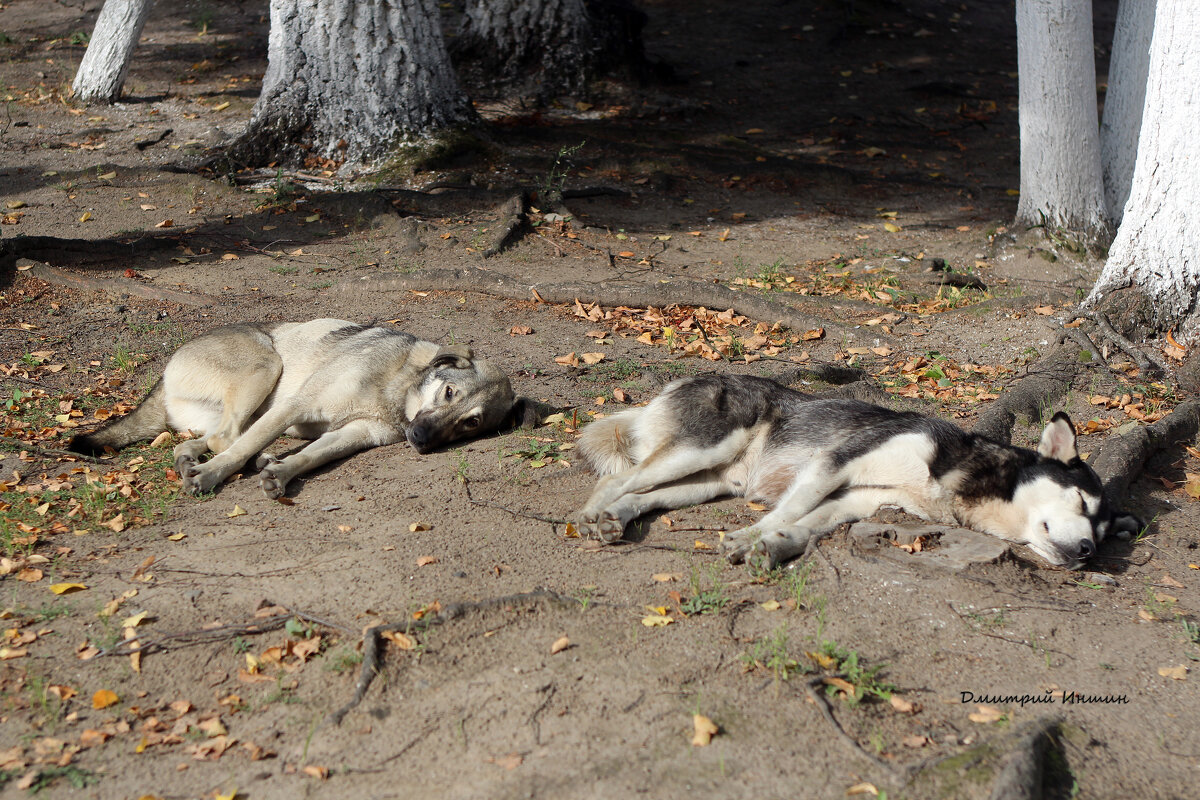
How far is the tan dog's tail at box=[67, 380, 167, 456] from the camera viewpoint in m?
6.21

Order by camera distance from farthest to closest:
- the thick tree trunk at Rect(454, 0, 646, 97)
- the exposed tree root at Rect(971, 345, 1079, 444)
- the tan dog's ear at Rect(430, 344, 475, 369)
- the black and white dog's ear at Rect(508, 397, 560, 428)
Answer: the thick tree trunk at Rect(454, 0, 646, 97) < the black and white dog's ear at Rect(508, 397, 560, 428) < the tan dog's ear at Rect(430, 344, 475, 369) < the exposed tree root at Rect(971, 345, 1079, 444)

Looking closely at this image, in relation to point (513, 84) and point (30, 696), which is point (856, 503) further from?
point (513, 84)

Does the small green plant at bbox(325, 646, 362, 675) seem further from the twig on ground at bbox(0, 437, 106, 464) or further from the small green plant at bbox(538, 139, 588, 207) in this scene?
the small green plant at bbox(538, 139, 588, 207)

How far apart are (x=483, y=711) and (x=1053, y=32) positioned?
28.7ft

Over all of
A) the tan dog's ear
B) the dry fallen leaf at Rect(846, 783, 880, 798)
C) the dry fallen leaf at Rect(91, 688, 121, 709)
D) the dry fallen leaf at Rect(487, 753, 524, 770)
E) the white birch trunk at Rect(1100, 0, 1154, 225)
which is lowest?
the dry fallen leaf at Rect(846, 783, 880, 798)

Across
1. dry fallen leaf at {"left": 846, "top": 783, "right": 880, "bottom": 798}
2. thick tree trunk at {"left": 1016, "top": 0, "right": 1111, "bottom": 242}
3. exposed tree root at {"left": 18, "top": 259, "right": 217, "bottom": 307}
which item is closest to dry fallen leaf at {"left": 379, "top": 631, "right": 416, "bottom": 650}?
dry fallen leaf at {"left": 846, "top": 783, "right": 880, "bottom": 798}

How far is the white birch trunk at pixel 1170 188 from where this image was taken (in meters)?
6.91

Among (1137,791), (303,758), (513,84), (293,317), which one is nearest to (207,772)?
(303,758)

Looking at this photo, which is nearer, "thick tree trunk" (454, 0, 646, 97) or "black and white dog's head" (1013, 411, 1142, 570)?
"black and white dog's head" (1013, 411, 1142, 570)

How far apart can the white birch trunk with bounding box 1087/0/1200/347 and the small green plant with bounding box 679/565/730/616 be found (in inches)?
187

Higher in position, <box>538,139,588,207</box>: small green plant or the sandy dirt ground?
<box>538,139,588,207</box>: small green plant

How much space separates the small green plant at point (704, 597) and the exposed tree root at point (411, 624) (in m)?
0.57

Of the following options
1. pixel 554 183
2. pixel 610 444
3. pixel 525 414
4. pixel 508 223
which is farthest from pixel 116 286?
pixel 610 444

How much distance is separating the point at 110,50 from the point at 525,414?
11620 mm
